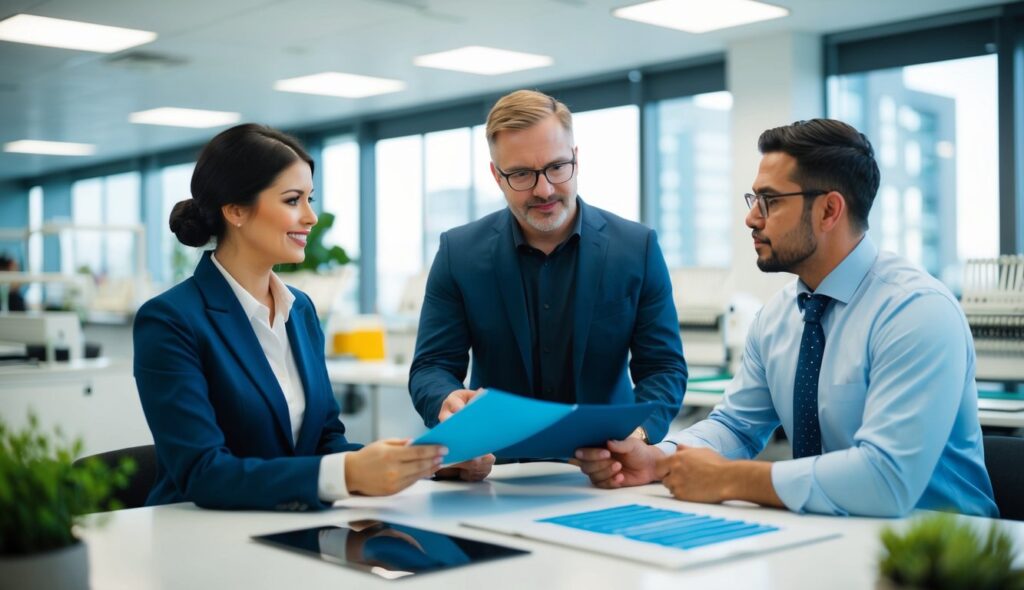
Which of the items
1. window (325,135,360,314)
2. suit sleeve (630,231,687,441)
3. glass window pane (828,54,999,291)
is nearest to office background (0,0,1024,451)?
glass window pane (828,54,999,291)

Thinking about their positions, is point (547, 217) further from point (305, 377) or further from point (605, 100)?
point (605, 100)

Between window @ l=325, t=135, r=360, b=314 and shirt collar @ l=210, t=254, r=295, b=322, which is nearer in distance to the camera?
shirt collar @ l=210, t=254, r=295, b=322

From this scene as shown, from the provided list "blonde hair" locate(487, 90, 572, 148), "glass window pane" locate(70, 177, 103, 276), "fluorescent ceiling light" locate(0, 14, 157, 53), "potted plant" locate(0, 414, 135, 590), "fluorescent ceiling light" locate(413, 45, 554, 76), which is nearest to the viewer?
"potted plant" locate(0, 414, 135, 590)

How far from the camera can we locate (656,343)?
218 cm

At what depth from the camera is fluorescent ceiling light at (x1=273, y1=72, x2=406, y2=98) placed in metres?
8.23

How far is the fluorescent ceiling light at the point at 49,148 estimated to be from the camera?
1186cm

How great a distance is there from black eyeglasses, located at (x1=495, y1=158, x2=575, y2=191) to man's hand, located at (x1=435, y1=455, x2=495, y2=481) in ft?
1.89

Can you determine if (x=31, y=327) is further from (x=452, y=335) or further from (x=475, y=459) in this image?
(x=475, y=459)

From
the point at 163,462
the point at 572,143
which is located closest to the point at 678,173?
the point at 572,143

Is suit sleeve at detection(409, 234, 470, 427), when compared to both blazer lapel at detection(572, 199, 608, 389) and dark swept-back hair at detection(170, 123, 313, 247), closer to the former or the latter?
blazer lapel at detection(572, 199, 608, 389)

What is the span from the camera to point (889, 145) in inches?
268

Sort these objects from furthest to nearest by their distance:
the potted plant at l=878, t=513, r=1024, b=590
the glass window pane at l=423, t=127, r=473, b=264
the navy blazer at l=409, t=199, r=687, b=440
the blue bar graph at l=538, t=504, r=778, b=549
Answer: the glass window pane at l=423, t=127, r=473, b=264
the navy blazer at l=409, t=199, r=687, b=440
the blue bar graph at l=538, t=504, r=778, b=549
the potted plant at l=878, t=513, r=1024, b=590

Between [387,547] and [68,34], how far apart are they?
20.3 feet

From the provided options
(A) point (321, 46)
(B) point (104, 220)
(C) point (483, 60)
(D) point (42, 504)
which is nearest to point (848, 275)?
(D) point (42, 504)
